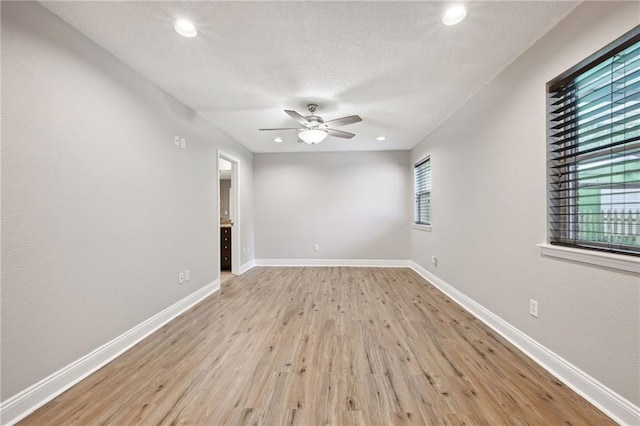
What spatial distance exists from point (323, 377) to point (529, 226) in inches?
79.4

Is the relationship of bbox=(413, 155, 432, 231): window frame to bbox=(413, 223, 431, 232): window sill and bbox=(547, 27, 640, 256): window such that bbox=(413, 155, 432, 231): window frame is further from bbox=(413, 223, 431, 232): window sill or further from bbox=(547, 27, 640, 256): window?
bbox=(547, 27, 640, 256): window

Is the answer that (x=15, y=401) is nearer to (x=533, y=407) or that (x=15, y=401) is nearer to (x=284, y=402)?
(x=284, y=402)

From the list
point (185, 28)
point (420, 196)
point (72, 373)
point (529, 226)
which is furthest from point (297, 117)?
point (420, 196)

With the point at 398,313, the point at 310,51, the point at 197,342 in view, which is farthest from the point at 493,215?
the point at 197,342

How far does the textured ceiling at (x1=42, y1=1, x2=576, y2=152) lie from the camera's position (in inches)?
67.2

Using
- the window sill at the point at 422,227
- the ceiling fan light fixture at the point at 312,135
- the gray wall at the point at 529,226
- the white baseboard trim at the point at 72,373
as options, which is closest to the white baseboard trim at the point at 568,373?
the gray wall at the point at 529,226

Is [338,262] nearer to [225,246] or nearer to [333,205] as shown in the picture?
[333,205]

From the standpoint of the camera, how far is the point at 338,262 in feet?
18.9

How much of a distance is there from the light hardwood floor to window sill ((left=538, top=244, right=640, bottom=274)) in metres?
0.86

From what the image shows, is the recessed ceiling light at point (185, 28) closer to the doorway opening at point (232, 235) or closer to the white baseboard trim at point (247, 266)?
the doorway opening at point (232, 235)

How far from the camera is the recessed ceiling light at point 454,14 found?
168cm

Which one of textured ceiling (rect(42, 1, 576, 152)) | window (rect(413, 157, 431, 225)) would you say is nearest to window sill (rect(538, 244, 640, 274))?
textured ceiling (rect(42, 1, 576, 152))

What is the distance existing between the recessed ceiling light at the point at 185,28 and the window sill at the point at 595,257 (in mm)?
3008

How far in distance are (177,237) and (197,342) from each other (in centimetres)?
124
